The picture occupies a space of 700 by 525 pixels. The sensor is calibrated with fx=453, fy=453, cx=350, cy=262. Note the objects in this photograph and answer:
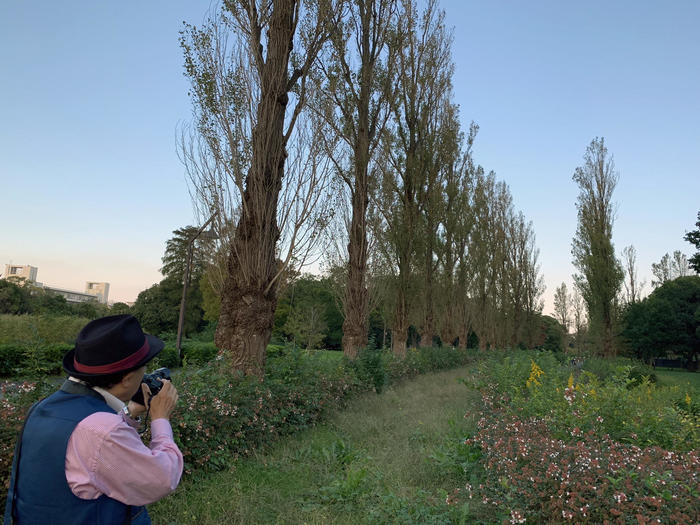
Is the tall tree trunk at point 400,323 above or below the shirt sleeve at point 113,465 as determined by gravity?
above

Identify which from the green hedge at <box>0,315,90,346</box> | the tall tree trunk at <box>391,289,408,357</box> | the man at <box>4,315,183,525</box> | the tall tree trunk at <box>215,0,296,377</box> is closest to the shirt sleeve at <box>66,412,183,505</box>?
the man at <box>4,315,183,525</box>

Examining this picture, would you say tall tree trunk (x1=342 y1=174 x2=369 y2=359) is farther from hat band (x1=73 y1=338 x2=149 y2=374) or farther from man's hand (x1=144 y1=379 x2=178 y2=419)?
hat band (x1=73 y1=338 x2=149 y2=374)

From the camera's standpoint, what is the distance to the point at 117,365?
180 cm

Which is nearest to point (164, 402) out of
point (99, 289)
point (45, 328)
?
A: point (45, 328)

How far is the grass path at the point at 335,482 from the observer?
374 centimetres

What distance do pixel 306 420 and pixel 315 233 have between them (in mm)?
3030

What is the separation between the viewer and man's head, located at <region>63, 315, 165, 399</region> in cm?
176

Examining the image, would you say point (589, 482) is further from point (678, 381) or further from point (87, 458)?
point (678, 381)

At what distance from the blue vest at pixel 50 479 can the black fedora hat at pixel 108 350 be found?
0.13 metres

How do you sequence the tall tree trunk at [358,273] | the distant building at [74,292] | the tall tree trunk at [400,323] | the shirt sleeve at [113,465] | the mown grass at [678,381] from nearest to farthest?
the shirt sleeve at [113,465] < the mown grass at [678,381] < the tall tree trunk at [358,273] < the tall tree trunk at [400,323] < the distant building at [74,292]

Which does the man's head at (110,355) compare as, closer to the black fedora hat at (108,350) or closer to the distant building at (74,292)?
the black fedora hat at (108,350)

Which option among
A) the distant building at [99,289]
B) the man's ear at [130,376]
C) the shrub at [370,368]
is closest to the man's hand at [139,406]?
the man's ear at [130,376]

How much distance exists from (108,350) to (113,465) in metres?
0.43

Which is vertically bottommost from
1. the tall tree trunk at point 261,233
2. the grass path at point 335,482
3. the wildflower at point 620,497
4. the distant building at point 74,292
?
the grass path at point 335,482
